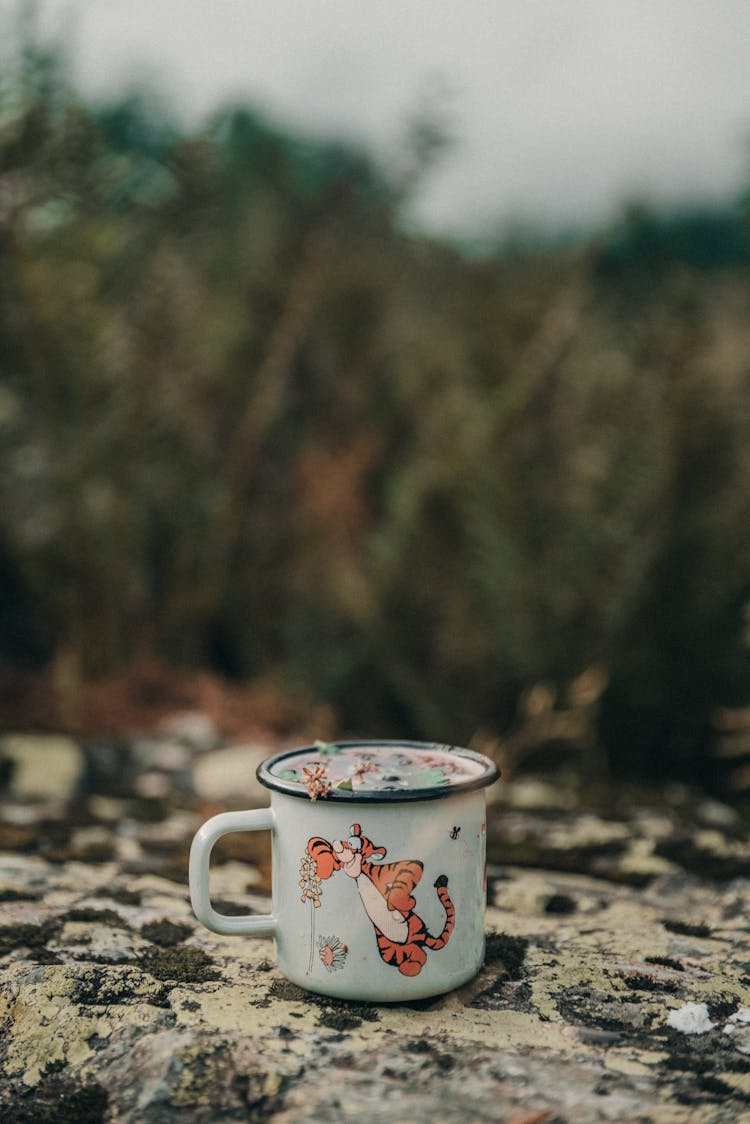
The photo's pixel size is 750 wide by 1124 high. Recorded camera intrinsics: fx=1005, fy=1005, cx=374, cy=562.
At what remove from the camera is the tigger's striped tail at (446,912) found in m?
0.70

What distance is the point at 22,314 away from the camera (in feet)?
5.51

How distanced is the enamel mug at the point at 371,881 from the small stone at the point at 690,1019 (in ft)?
0.46

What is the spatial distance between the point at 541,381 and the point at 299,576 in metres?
0.68

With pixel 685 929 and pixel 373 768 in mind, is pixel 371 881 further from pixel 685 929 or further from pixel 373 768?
pixel 685 929

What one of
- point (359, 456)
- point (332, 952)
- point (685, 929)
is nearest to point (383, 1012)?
point (332, 952)

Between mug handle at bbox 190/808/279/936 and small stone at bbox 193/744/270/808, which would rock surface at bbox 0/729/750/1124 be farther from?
small stone at bbox 193/744/270/808

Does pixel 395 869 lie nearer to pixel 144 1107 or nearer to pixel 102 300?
pixel 144 1107

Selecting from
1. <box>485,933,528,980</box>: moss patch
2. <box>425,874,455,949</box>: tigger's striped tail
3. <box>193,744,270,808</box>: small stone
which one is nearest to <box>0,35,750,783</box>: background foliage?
<box>193,744,270,808</box>: small stone

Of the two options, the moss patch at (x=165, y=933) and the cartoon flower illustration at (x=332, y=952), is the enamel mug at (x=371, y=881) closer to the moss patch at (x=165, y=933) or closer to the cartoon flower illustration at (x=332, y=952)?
the cartoon flower illustration at (x=332, y=952)

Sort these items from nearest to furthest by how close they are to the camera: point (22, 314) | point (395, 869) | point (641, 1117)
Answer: point (641, 1117) → point (395, 869) → point (22, 314)

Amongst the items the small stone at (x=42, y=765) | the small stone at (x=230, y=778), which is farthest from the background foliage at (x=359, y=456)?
the small stone at (x=230, y=778)

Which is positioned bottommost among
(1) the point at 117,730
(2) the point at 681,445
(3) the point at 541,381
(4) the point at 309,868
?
(1) the point at 117,730

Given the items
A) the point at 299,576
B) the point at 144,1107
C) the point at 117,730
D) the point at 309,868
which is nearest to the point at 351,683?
the point at 299,576

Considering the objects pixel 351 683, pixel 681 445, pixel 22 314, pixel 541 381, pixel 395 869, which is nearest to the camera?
pixel 395 869
